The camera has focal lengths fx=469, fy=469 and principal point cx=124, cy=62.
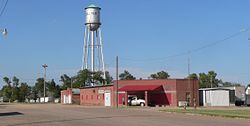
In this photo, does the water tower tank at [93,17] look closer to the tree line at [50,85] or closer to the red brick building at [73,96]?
the red brick building at [73,96]

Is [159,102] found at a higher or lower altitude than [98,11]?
lower

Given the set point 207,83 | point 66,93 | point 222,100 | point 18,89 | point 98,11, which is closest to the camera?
point 222,100

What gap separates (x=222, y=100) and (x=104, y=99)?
70.6ft

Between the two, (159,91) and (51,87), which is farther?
(51,87)

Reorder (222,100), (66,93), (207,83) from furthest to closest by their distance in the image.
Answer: (207,83) → (66,93) → (222,100)

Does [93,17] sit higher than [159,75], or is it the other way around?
[93,17]

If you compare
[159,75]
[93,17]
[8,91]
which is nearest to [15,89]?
[8,91]

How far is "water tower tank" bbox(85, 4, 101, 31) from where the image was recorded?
10094cm

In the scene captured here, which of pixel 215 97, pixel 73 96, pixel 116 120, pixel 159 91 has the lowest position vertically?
pixel 116 120

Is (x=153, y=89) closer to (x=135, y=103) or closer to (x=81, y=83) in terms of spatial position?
(x=135, y=103)

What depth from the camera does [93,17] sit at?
10100 cm

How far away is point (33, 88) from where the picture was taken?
180 meters

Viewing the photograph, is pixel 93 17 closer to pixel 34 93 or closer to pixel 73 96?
pixel 73 96

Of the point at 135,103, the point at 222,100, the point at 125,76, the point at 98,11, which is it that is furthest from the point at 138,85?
the point at 125,76
